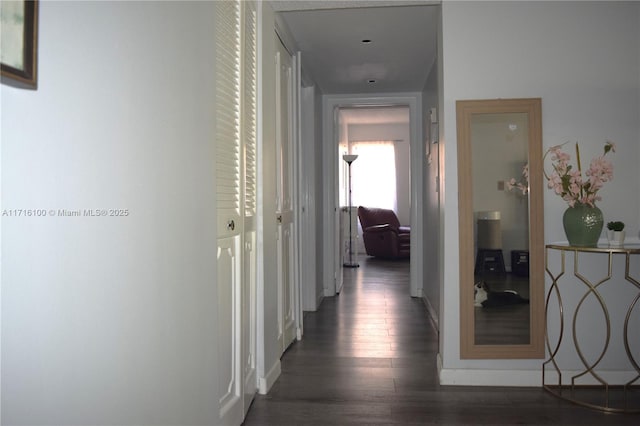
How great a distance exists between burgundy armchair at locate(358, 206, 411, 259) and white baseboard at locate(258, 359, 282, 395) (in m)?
6.57

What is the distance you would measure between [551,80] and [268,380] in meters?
2.43

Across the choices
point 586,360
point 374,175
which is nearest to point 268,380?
point 586,360

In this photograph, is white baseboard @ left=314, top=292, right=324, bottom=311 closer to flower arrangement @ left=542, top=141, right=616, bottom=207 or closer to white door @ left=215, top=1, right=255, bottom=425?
white door @ left=215, top=1, right=255, bottom=425

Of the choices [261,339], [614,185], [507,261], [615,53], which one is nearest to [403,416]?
[261,339]

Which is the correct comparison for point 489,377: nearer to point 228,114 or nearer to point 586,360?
point 586,360

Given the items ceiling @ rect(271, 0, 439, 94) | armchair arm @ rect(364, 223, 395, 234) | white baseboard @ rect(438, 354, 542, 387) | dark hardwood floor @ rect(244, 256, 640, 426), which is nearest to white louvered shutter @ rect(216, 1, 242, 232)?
ceiling @ rect(271, 0, 439, 94)

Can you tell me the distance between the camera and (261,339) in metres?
2.91

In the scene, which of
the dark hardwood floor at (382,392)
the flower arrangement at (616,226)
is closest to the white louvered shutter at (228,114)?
the dark hardwood floor at (382,392)

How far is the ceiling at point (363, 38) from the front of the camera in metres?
3.38

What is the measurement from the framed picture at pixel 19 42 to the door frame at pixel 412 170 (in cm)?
498

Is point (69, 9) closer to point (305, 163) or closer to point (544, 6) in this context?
point (544, 6)

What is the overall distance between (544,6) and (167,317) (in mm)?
2763

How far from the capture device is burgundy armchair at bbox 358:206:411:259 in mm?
9602

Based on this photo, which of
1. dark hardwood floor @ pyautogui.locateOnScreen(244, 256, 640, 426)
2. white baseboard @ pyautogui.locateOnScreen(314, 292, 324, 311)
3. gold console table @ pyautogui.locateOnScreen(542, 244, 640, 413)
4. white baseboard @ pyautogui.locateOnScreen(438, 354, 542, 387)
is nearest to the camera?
dark hardwood floor @ pyautogui.locateOnScreen(244, 256, 640, 426)
